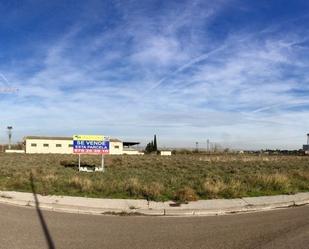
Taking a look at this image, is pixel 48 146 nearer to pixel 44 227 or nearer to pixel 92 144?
pixel 92 144

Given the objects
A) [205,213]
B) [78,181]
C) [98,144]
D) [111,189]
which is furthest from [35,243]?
[98,144]

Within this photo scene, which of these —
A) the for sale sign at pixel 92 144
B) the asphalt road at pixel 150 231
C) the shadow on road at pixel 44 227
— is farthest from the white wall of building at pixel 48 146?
the asphalt road at pixel 150 231

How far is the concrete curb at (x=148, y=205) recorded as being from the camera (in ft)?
39.0

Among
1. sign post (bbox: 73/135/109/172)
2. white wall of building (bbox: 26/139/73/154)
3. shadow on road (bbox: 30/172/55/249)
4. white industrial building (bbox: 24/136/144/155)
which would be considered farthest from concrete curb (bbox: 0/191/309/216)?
white wall of building (bbox: 26/139/73/154)

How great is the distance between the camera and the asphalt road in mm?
7934

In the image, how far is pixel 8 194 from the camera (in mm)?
14602

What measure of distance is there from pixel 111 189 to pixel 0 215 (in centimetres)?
527

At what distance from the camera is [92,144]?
97.1ft

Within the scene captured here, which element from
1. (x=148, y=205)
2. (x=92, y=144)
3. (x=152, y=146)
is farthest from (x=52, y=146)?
(x=148, y=205)

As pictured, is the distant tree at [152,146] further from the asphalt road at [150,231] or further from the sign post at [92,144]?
the asphalt road at [150,231]

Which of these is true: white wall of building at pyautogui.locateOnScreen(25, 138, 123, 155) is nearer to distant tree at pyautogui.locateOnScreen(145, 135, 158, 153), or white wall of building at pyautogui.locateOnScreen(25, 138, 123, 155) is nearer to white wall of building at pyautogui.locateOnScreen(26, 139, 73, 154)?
white wall of building at pyautogui.locateOnScreen(26, 139, 73, 154)

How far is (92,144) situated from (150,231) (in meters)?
20.8

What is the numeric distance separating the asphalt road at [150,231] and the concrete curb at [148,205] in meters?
0.66

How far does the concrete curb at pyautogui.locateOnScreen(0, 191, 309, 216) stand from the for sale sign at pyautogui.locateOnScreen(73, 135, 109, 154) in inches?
593
